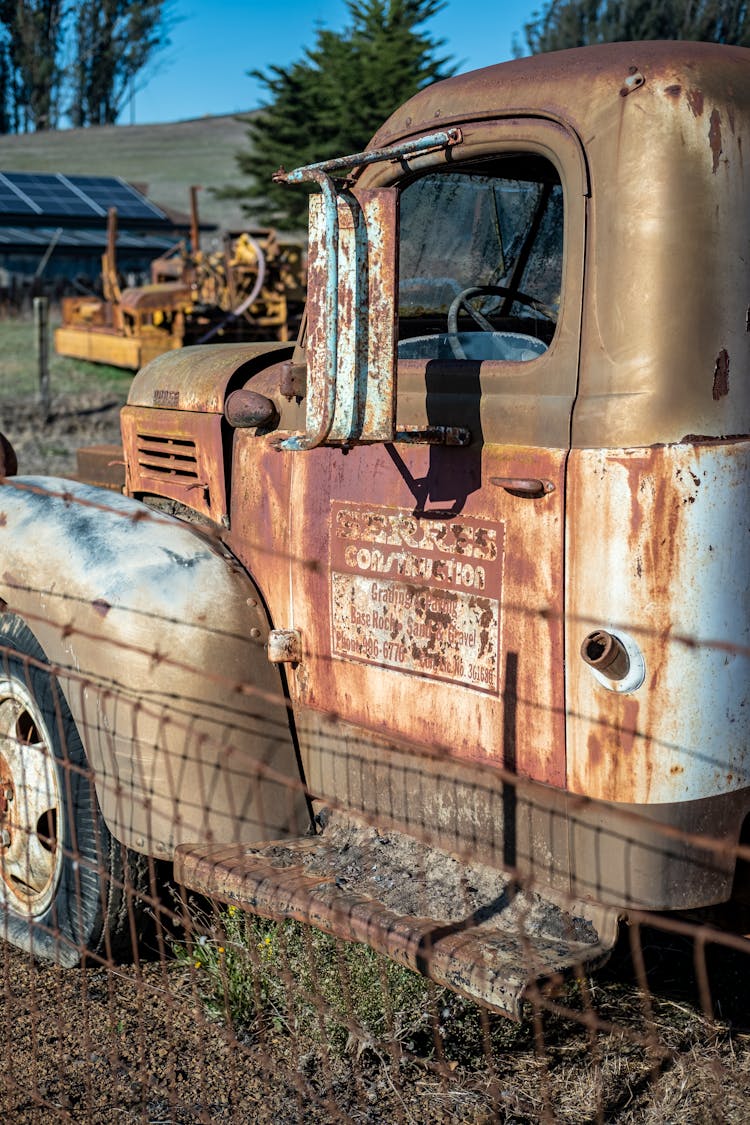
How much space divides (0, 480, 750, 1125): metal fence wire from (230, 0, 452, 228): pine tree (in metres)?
21.0

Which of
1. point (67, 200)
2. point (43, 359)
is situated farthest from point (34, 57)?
point (43, 359)

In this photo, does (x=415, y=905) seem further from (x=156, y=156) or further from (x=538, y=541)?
(x=156, y=156)

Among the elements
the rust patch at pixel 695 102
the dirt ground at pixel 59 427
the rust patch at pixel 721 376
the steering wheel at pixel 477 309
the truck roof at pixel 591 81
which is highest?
the truck roof at pixel 591 81

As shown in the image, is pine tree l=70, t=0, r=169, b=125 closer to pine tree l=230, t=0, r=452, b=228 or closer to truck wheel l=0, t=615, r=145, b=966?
pine tree l=230, t=0, r=452, b=228

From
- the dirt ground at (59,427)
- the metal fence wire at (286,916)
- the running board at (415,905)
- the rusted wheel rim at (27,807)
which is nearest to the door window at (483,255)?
the metal fence wire at (286,916)

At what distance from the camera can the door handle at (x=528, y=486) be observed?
2.59 meters

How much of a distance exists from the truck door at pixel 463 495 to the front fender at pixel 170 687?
0.57 ft

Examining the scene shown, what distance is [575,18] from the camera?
101 feet

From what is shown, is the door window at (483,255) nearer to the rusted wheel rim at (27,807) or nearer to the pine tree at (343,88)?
the rusted wheel rim at (27,807)

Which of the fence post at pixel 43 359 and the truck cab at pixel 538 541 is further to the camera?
the fence post at pixel 43 359

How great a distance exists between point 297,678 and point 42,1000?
124 cm

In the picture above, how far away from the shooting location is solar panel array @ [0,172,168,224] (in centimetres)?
2550

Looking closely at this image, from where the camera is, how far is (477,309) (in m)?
3.48

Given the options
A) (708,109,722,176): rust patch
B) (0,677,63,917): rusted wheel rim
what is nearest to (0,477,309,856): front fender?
(0,677,63,917): rusted wheel rim
